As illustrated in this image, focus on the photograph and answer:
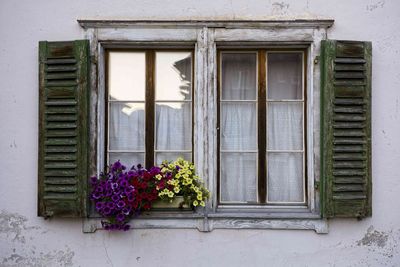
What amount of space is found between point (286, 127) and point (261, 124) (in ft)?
0.83

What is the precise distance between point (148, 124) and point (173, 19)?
1.05 meters

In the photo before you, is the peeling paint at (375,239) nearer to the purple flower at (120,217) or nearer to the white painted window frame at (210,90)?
the white painted window frame at (210,90)

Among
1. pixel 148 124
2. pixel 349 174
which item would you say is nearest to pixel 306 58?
pixel 349 174

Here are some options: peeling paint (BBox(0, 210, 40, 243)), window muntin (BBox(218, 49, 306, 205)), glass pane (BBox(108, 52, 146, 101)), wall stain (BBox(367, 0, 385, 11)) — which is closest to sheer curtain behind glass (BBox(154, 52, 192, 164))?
glass pane (BBox(108, 52, 146, 101))

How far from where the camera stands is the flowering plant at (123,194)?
5.00 meters

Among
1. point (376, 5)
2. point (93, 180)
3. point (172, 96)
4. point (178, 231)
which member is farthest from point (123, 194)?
point (376, 5)

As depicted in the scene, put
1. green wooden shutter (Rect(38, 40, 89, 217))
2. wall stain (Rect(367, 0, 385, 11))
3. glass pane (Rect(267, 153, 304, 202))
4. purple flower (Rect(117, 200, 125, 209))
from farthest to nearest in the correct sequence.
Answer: glass pane (Rect(267, 153, 304, 202)), wall stain (Rect(367, 0, 385, 11)), green wooden shutter (Rect(38, 40, 89, 217)), purple flower (Rect(117, 200, 125, 209))

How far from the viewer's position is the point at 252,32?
5.20 meters

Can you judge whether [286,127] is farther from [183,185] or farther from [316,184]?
[183,185]

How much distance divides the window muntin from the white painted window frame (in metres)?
0.13

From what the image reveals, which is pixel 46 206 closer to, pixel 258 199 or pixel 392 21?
pixel 258 199

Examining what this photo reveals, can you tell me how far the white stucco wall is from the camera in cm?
516

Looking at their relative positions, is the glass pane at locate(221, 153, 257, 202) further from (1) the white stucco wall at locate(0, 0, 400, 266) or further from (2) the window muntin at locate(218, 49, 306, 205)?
(1) the white stucco wall at locate(0, 0, 400, 266)

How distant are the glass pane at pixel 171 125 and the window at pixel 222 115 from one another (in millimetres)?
11
